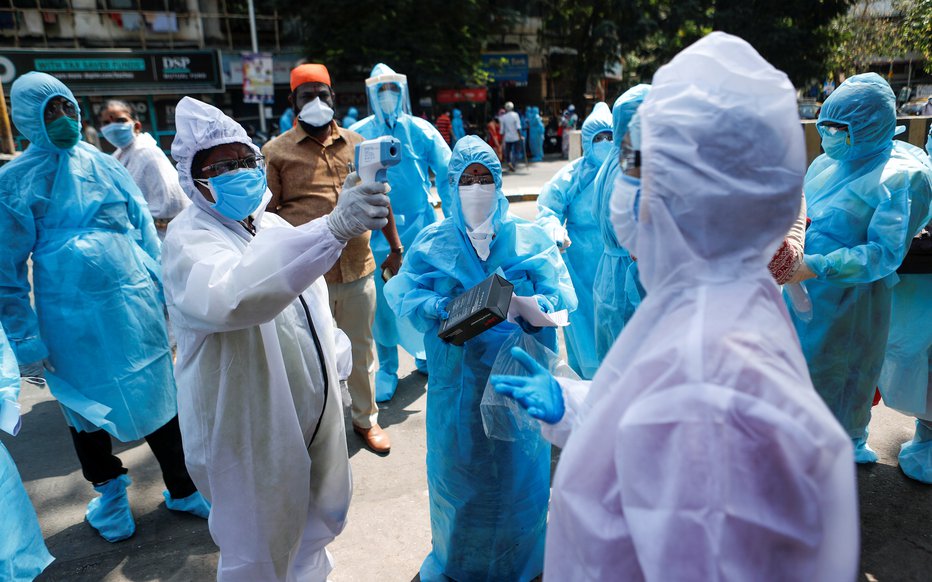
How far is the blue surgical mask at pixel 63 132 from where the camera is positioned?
2994 mm

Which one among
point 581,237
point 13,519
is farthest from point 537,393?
point 581,237

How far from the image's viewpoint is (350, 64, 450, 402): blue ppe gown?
445cm

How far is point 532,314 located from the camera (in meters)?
2.28

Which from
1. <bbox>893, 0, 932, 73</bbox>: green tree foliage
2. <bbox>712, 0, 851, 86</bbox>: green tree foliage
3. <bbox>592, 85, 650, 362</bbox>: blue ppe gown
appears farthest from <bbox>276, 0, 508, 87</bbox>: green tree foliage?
<bbox>592, 85, 650, 362</bbox>: blue ppe gown

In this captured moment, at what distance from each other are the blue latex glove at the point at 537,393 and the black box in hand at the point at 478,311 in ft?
1.52

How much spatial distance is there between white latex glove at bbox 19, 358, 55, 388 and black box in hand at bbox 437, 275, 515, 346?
193 cm

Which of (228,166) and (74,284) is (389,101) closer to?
(74,284)

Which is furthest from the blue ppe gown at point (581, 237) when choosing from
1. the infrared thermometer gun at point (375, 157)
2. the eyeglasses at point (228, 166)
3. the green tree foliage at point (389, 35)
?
the green tree foliage at point (389, 35)

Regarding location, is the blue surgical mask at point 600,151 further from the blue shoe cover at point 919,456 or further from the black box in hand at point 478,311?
the blue shoe cover at point 919,456

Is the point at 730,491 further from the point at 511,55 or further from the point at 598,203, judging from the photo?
the point at 511,55

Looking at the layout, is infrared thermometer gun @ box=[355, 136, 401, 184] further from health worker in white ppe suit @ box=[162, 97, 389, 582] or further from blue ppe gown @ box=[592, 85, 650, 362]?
blue ppe gown @ box=[592, 85, 650, 362]

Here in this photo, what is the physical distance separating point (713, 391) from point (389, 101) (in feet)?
13.2

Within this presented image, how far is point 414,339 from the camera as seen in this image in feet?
12.9

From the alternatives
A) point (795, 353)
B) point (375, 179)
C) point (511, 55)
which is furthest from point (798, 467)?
point (511, 55)
